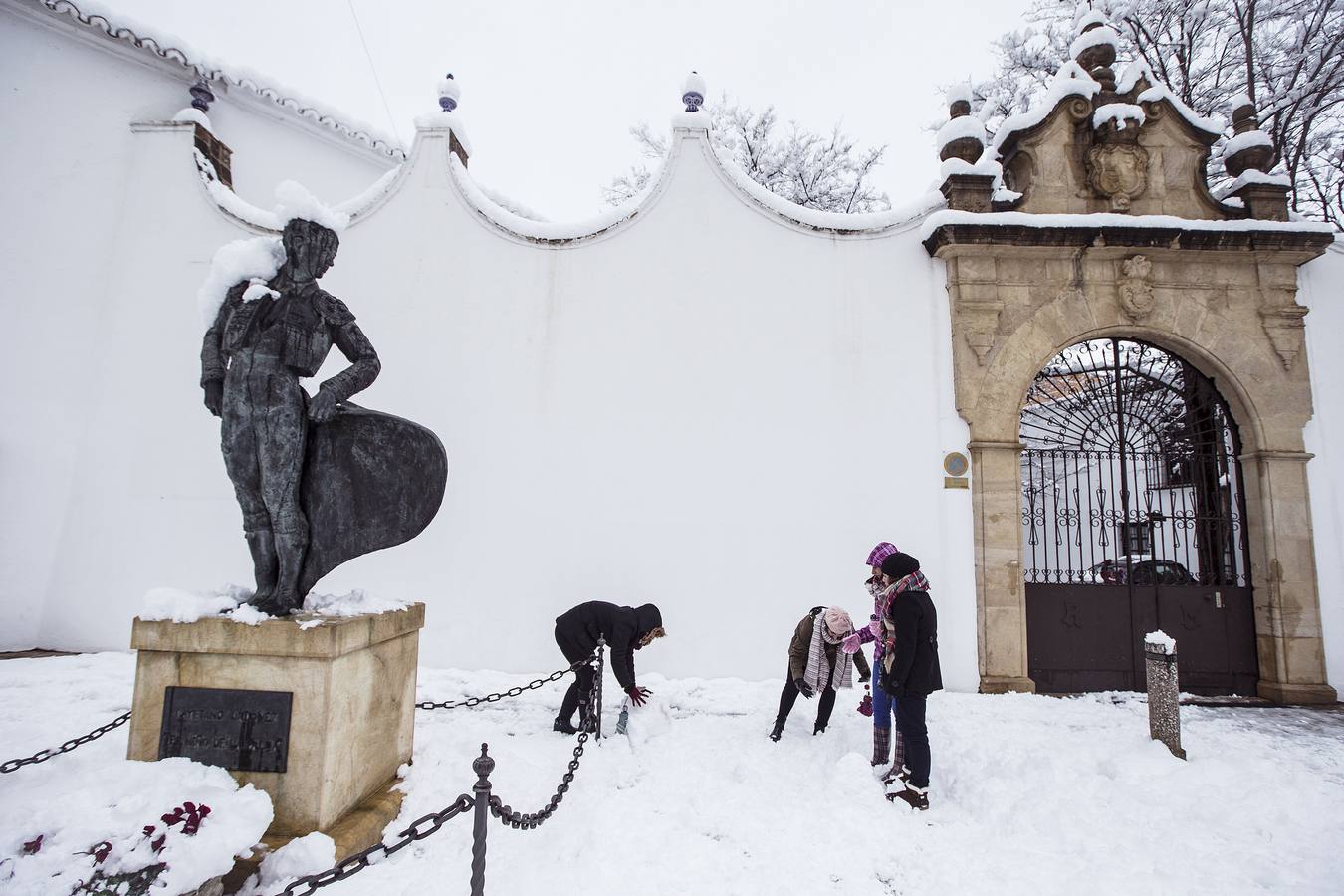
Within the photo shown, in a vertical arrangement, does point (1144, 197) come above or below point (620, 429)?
above

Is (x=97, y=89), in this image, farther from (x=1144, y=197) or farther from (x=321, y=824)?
(x=1144, y=197)

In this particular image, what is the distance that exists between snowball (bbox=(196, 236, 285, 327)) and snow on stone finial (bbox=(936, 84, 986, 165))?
689 centimetres

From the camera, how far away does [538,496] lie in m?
7.07

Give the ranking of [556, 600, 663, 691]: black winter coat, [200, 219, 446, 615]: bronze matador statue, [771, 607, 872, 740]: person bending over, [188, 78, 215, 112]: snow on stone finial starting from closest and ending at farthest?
[200, 219, 446, 615]: bronze matador statue < [771, 607, 872, 740]: person bending over < [556, 600, 663, 691]: black winter coat < [188, 78, 215, 112]: snow on stone finial

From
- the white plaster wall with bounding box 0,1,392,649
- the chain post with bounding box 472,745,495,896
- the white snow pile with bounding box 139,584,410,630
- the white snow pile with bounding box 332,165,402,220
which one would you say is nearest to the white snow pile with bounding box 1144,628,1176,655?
the chain post with bounding box 472,745,495,896

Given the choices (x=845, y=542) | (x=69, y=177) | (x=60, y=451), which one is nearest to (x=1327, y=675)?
(x=845, y=542)

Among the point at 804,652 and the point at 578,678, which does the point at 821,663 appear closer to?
the point at 804,652

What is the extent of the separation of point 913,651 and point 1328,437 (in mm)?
6331

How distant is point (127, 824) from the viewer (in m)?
2.70

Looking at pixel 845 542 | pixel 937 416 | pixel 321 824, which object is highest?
pixel 937 416

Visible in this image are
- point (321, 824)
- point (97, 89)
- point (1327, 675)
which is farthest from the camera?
point (97, 89)

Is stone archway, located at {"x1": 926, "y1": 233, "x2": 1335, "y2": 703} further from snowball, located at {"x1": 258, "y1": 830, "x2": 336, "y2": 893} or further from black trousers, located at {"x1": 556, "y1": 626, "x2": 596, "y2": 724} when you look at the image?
snowball, located at {"x1": 258, "y1": 830, "x2": 336, "y2": 893}

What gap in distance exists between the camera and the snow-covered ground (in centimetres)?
Answer: 336

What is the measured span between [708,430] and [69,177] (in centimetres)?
776
